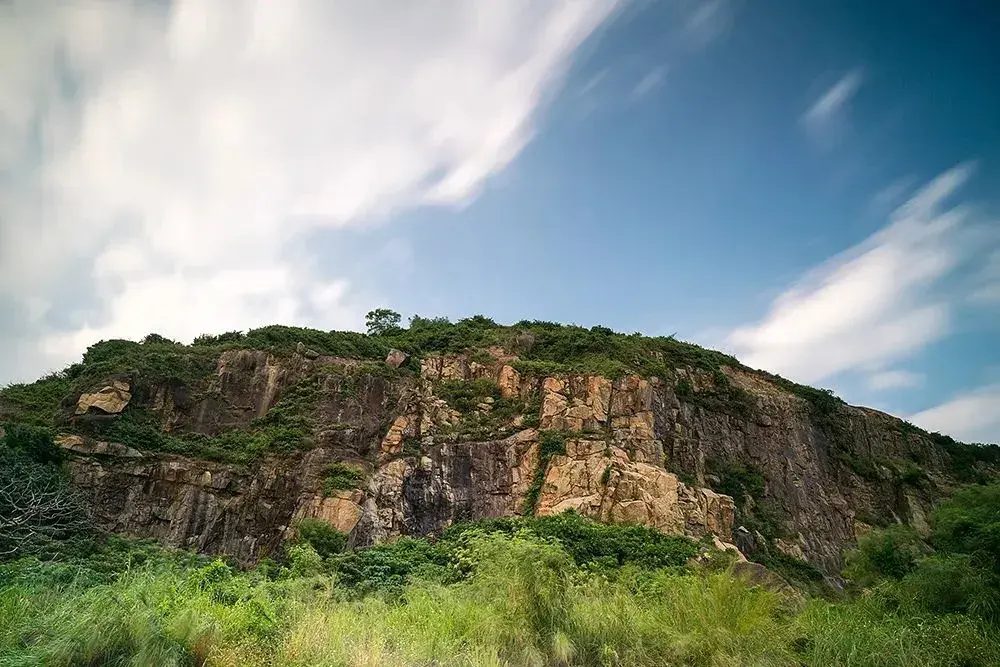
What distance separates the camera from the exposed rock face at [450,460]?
25.2m

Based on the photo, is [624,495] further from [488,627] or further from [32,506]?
[32,506]

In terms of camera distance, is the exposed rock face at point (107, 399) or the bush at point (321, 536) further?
the exposed rock face at point (107, 399)

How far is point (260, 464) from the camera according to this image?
2730 cm

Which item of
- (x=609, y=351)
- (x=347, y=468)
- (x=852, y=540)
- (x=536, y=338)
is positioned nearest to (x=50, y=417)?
(x=347, y=468)

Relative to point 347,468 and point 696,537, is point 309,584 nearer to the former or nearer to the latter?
point 347,468

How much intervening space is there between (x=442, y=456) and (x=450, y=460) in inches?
17.7

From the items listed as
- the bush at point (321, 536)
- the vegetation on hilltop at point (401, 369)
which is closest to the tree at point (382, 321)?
the vegetation on hilltop at point (401, 369)

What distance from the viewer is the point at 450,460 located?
97.5 ft

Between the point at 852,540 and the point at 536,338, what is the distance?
22800mm

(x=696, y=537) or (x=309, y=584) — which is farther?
(x=696, y=537)

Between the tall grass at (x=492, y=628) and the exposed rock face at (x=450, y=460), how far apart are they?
15562 mm

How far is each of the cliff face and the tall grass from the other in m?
15.5

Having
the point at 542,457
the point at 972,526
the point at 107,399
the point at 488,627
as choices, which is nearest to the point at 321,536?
→ the point at 542,457

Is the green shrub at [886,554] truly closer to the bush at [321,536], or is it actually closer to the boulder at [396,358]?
the bush at [321,536]
